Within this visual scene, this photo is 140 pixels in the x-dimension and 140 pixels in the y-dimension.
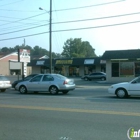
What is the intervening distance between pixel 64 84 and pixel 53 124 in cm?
1002

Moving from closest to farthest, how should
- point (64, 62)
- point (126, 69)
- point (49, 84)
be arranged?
point (49, 84), point (126, 69), point (64, 62)

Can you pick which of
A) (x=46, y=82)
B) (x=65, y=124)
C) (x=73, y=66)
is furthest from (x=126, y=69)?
(x=65, y=124)

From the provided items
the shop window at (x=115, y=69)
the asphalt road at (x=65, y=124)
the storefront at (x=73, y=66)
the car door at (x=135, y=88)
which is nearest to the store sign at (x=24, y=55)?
the shop window at (x=115, y=69)

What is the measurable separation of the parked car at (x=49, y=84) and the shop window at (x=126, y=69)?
58.9 ft

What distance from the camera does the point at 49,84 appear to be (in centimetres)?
1830

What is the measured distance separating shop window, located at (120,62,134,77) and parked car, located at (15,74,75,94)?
58.9ft

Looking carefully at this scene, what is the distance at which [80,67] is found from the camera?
56062 millimetres

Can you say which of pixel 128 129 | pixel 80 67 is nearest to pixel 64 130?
pixel 128 129

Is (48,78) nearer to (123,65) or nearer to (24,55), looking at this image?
(24,55)

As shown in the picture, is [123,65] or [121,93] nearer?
[121,93]

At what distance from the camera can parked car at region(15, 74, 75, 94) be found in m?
18.0

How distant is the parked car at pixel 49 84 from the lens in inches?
709

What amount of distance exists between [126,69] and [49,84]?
63.2 feet

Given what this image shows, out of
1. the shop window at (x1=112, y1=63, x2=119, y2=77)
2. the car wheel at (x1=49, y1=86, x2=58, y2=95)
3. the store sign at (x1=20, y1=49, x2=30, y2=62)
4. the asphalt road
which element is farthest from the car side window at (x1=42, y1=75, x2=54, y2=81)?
the shop window at (x1=112, y1=63, x2=119, y2=77)
